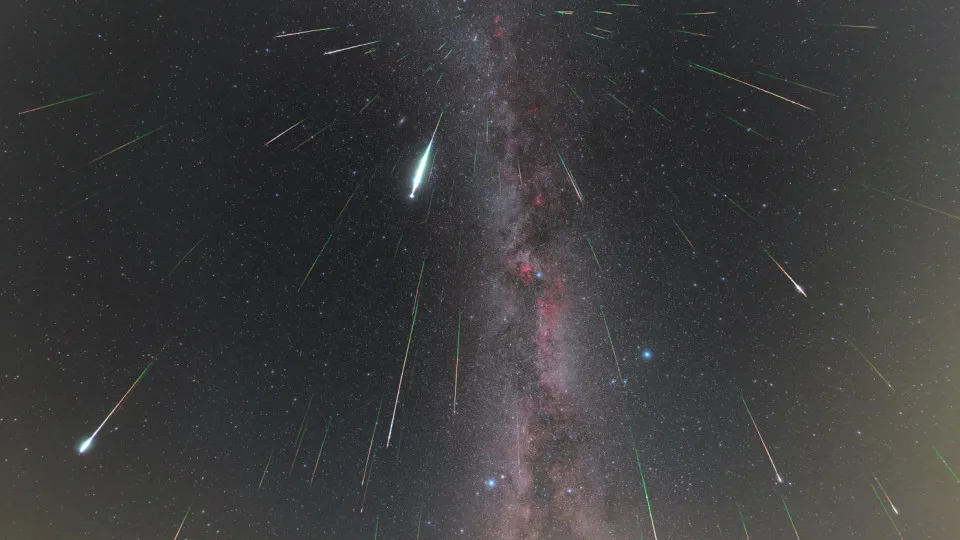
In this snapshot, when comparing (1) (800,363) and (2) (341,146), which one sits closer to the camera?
(2) (341,146)

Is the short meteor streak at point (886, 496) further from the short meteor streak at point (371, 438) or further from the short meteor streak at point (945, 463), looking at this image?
the short meteor streak at point (371, 438)

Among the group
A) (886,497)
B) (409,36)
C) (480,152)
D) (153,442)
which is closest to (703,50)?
(480,152)

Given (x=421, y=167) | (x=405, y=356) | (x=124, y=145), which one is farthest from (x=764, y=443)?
(x=124, y=145)

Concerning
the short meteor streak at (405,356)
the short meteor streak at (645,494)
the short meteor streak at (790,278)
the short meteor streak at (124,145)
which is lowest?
the short meteor streak at (645,494)

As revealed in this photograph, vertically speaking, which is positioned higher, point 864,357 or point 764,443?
point 864,357

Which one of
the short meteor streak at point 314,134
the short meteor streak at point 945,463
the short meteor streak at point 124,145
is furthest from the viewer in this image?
the short meteor streak at point 945,463

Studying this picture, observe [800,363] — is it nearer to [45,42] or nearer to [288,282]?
[288,282]

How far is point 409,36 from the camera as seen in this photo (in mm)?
2592

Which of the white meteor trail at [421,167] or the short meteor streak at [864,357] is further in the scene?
the short meteor streak at [864,357]

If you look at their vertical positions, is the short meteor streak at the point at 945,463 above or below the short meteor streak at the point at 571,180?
below

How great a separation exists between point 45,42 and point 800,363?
4374mm

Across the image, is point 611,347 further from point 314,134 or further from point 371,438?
point 314,134

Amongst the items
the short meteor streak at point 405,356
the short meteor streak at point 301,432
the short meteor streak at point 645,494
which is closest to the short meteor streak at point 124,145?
the short meteor streak at point 405,356

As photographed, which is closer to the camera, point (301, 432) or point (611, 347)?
point (301, 432)
